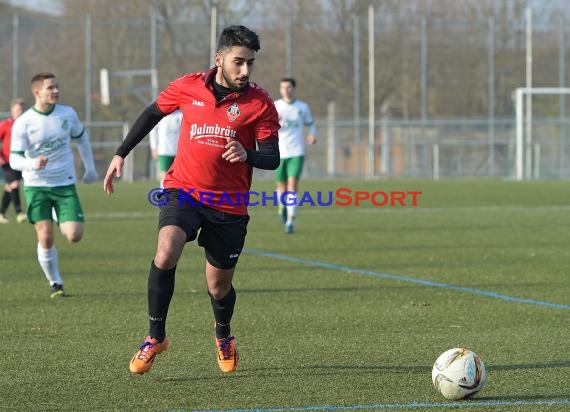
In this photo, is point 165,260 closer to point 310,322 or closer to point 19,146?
point 310,322

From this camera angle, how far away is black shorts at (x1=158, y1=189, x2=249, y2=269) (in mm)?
6680

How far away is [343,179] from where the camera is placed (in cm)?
4291

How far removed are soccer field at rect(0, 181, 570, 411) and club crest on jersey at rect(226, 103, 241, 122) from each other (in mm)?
1490

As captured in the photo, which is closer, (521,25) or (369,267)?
(369,267)

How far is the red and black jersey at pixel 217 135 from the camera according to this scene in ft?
22.1

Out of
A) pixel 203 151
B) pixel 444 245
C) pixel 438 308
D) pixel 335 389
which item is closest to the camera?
pixel 335 389

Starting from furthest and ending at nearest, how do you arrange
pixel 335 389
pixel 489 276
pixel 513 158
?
pixel 513 158 → pixel 489 276 → pixel 335 389

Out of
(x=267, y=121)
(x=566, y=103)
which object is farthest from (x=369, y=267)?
(x=566, y=103)

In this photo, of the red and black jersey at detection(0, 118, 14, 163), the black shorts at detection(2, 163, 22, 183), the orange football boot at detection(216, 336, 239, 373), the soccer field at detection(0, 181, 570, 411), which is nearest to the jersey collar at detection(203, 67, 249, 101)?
the orange football boot at detection(216, 336, 239, 373)

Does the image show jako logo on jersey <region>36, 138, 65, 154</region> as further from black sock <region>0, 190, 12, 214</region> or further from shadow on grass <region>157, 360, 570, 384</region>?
black sock <region>0, 190, 12, 214</region>

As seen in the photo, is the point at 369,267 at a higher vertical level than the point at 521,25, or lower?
lower

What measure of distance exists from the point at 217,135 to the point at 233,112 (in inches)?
6.5

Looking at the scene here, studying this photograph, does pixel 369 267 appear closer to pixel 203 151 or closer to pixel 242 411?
pixel 203 151

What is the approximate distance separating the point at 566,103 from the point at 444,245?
101 feet
